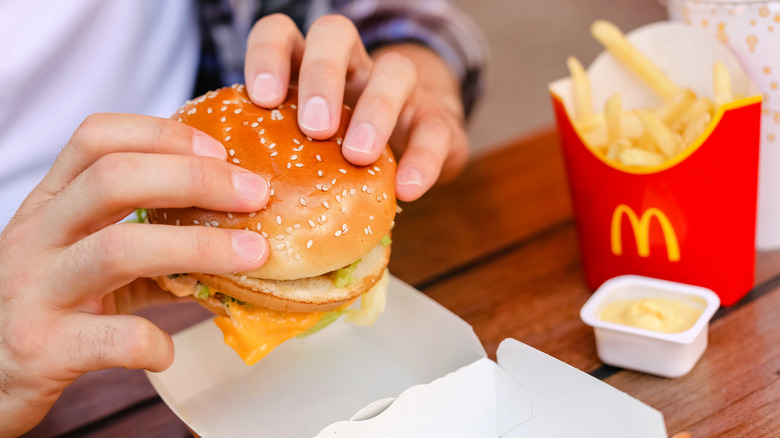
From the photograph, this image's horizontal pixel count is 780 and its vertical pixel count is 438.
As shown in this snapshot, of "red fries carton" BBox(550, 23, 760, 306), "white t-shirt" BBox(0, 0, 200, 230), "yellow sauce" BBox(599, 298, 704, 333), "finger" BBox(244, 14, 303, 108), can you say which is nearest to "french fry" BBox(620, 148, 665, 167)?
"red fries carton" BBox(550, 23, 760, 306)

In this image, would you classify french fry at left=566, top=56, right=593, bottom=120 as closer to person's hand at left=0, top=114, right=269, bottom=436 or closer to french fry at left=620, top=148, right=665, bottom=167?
french fry at left=620, top=148, right=665, bottom=167

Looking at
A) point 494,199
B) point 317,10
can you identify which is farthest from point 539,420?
point 317,10

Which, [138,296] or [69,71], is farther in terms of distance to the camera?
[69,71]

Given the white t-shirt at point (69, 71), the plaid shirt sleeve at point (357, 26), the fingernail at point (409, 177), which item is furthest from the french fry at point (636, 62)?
the white t-shirt at point (69, 71)

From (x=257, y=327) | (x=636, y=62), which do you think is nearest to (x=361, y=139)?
(x=257, y=327)

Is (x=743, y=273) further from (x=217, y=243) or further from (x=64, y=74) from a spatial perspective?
(x=64, y=74)

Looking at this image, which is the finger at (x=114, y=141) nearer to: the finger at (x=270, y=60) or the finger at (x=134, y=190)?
the finger at (x=134, y=190)

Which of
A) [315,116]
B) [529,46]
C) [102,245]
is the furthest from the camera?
[529,46]

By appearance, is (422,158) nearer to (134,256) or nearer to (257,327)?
(257,327)

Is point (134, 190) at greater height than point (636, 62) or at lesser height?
greater
